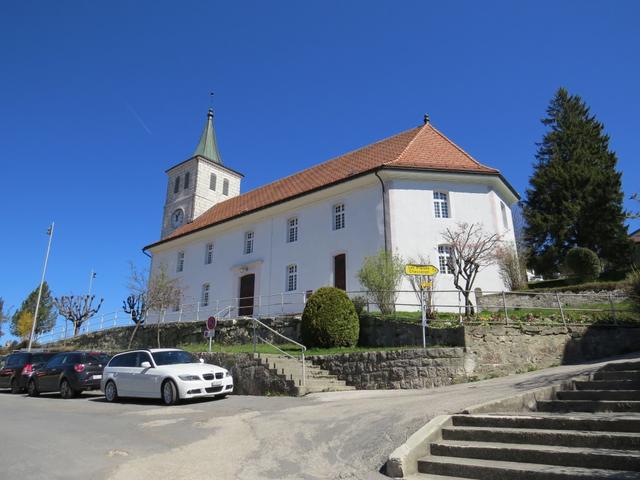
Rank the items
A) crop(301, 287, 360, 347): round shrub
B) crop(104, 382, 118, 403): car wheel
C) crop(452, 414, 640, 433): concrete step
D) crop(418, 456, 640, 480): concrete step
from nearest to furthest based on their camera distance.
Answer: crop(418, 456, 640, 480): concrete step → crop(452, 414, 640, 433): concrete step → crop(104, 382, 118, 403): car wheel → crop(301, 287, 360, 347): round shrub

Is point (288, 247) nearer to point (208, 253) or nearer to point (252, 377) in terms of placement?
point (208, 253)

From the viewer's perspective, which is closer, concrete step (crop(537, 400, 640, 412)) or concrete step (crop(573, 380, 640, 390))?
concrete step (crop(537, 400, 640, 412))

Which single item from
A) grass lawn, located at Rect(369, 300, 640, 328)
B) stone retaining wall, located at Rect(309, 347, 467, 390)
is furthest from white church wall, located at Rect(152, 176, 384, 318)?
stone retaining wall, located at Rect(309, 347, 467, 390)

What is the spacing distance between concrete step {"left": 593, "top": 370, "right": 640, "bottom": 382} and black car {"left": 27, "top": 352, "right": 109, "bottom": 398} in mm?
14511

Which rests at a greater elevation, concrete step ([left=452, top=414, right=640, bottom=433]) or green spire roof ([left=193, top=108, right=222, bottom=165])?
green spire roof ([left=193, top=108, right=222, bottom=165])

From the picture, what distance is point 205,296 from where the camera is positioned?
31.4m

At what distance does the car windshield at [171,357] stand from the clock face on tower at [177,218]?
99.8 ft

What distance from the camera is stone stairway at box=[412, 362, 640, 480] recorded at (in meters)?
4.76

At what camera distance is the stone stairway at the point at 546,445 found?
476 cm

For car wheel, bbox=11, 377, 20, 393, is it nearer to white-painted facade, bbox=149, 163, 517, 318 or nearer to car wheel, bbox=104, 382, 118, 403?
car wheel, bbox=104, 382, 118, 403

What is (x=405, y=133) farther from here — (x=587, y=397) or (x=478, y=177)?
(x=587, y=397)

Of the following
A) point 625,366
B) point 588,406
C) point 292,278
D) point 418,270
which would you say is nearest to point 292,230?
point 292,278

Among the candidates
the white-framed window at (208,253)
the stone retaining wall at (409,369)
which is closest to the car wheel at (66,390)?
the stone retaining wall at (409,369)

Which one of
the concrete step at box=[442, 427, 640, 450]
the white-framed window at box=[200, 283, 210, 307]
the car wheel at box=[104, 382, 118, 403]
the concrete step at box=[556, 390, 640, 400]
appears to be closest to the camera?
the concrete step at box=[442, 427, 640, 450]
